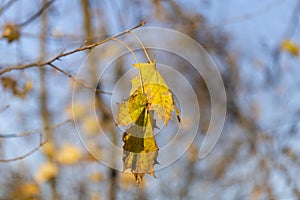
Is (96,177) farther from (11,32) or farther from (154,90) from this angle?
(154,90)

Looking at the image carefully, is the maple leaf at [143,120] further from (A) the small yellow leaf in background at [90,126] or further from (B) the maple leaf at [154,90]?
(A) the small yellow leaf in background at [90,126]


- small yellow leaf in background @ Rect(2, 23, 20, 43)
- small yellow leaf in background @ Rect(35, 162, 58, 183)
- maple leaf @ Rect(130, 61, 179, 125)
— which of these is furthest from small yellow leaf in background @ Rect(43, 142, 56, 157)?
maple leaf @ Rect(130, 61, 179, 125)

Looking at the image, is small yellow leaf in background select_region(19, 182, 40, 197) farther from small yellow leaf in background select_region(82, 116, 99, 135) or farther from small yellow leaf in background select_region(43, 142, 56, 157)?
small yellow leaf in background select_region(82, 116, 99, 135)

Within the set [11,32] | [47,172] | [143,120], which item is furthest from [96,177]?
[143,120]

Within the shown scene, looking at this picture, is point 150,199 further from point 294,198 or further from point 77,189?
point 294,198

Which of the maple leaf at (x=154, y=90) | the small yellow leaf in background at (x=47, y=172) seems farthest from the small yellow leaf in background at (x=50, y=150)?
the maple leaf at (x=154, y=90)

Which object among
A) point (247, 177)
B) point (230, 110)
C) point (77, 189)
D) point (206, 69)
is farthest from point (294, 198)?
point (77, 189)

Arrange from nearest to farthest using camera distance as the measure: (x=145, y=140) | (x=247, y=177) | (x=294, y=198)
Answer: (x=145, y=140) < (x=294, y=198) < (x=247, y=177)

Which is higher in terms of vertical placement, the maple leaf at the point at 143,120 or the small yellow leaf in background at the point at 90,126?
the small yellow leaf in background at the point at 90,126
